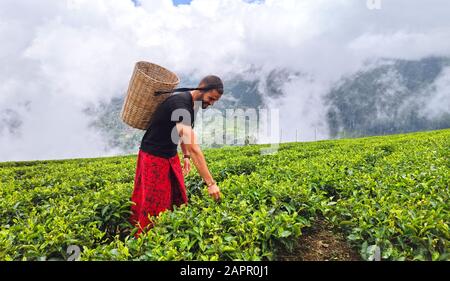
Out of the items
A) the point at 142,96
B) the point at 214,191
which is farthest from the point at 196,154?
the point at 142,96

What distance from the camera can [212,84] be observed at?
11.8ft

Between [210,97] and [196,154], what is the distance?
66 centimetres

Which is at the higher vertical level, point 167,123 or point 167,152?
point 167,123

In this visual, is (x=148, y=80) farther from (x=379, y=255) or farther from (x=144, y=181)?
(x=379, y=255)

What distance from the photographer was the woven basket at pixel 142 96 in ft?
12.3

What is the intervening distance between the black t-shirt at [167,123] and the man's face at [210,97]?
15cm

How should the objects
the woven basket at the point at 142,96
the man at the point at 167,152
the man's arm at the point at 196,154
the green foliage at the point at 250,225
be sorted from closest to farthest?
the green foliage at the point at 250,225, the man's arm at the point at 196,154, the man at the point at 167,152, the woven basket at the point at 142,96

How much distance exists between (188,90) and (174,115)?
13.8 inches

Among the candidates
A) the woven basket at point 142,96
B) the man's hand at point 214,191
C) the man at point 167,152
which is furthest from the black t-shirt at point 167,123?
the man's hand at point 214,191

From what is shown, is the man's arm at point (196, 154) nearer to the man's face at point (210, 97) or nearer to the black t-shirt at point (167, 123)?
the black t-shirt at point (167, 123)

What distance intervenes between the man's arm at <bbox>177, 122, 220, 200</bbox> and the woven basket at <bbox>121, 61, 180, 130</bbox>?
0.54m

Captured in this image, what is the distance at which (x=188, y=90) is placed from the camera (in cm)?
378

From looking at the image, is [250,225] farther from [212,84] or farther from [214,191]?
[212,84]
